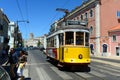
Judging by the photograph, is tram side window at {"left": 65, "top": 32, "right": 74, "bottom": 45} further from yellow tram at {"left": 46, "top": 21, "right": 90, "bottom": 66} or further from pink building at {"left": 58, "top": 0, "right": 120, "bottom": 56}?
pink building at {"left": 58, "top": 0, "right": 120, "bottom": 56}

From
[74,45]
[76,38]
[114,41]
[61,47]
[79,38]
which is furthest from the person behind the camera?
[114,41]

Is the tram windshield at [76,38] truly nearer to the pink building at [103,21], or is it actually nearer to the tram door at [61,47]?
the tram door at [61,47]

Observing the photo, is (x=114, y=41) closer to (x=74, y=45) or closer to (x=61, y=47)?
(x=61, y=47)

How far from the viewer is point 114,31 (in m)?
53.5

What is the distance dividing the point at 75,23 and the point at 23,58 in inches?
356

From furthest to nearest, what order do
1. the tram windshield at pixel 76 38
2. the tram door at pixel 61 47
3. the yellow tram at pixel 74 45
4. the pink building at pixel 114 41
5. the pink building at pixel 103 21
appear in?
the pink building at pixel 103 21, the pink building at pixel 114 41, the tram door at pixel 61 47, the tram windshield at pixel 76 38, the yellow tram at pixel 74 45

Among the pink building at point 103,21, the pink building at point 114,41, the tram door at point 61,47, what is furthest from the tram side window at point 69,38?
the pink building at point 103,21

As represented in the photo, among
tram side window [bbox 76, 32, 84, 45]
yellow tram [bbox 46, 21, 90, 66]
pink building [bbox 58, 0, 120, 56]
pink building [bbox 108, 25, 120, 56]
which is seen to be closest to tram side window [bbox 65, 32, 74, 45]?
yellow tram [bbox 46, 21, 90, 66]

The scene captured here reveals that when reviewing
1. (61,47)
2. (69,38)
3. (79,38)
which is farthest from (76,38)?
(61,47)

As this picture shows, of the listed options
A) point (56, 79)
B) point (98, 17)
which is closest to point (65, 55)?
point (56, 79)

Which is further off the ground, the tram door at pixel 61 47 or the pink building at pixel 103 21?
the pink building at pixel 103 21

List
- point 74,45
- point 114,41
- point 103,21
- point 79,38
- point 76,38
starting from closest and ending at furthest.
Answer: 1. point 74,45
2. point 76,38
3. point 79,38
4. point 114,41
5. point 103,21

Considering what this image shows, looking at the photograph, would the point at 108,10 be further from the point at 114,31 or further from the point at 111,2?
the point at 114,31

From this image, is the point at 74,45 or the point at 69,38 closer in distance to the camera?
the point at 74,45
